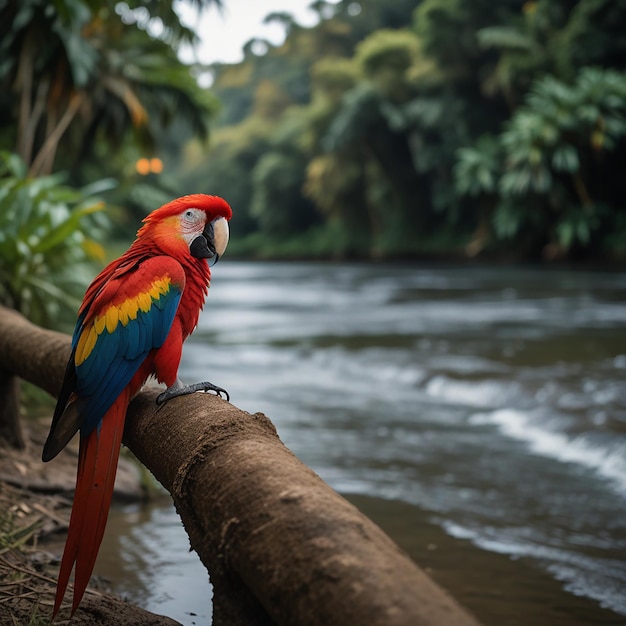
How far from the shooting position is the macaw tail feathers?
1.55 m

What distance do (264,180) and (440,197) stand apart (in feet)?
53.4

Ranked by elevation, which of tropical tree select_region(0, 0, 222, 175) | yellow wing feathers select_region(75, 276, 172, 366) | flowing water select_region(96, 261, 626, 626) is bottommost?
flowing water select_region(96, 261, 626, 626)

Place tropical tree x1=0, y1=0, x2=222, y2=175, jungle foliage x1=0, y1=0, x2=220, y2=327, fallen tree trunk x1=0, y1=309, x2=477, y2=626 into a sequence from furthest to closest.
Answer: tropical tree x1=0, y1=0, x2=222, y2=175 → jungle foliage x1=0, y1=0, x2=220, y2=327 → fallen tree trunk x1=0, y1=309, x2=477, y2=626

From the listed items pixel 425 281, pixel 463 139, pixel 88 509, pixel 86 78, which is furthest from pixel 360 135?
pixel 88 509

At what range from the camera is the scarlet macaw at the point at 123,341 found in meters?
1.60

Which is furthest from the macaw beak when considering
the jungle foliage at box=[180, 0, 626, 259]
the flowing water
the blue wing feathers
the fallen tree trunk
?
the jungle foliage at box=[180, 0, 626, 259]

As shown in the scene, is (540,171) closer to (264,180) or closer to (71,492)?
(71,492)

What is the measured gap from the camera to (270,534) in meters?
1.20

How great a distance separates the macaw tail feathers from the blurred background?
845mm

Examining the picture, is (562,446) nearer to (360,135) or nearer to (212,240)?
(212,240)

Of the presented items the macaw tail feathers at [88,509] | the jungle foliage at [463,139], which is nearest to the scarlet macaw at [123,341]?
the macaw tail feathers at [88,509]

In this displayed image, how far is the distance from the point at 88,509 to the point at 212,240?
0.75 meters

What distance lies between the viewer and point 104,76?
11609mm

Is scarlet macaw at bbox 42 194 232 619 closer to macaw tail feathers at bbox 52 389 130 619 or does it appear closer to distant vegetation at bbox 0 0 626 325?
macaw tail feathers at bbox 52 389 130 619
